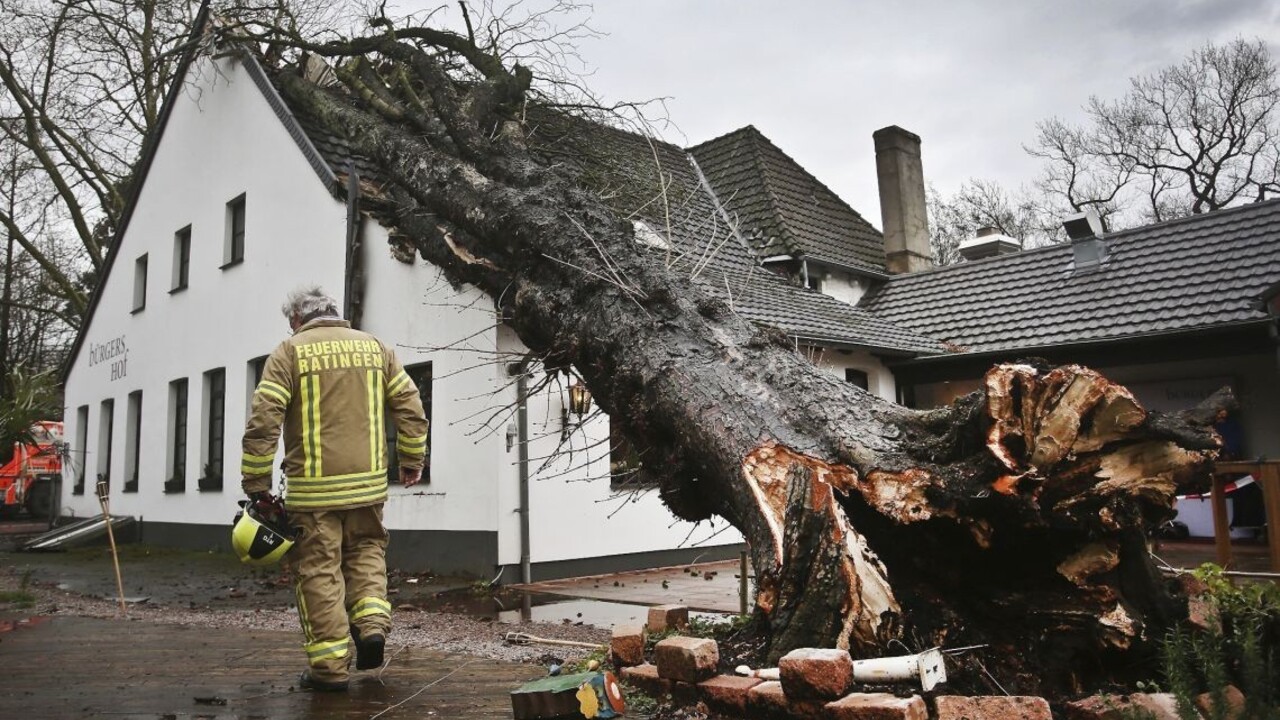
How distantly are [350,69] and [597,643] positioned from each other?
7240mm

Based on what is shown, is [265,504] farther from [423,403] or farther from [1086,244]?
[1086,244]

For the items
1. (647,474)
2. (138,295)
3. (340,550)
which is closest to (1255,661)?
(647,474)

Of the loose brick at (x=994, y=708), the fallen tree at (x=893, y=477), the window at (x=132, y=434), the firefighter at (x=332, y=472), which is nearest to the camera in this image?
the loose brick at (x=994, y=708)

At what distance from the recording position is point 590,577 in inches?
377

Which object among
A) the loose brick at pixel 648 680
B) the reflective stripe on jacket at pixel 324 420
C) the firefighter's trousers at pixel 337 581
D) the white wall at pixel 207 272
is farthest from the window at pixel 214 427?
the loose brick at pixel 648 680

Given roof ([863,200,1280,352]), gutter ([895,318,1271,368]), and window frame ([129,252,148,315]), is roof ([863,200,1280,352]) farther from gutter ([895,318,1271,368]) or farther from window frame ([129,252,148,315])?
window frame ([129,252,148,315])

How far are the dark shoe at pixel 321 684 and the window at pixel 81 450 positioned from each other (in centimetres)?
1750

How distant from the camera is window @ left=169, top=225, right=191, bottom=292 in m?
15.3

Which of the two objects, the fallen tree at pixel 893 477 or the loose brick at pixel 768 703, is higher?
the fallen tree at pixel 893 477

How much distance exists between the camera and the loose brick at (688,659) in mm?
3209

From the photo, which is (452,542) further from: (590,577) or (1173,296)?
(1173,296)

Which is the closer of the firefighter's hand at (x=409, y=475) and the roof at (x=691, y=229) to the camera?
the firefighter's hand at (x=409, y=475)

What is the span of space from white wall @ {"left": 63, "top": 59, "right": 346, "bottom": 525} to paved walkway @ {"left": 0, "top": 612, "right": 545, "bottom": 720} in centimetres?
633

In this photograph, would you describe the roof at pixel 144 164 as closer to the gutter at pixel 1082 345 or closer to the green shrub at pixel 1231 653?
the gutter at pixel 1082 345
